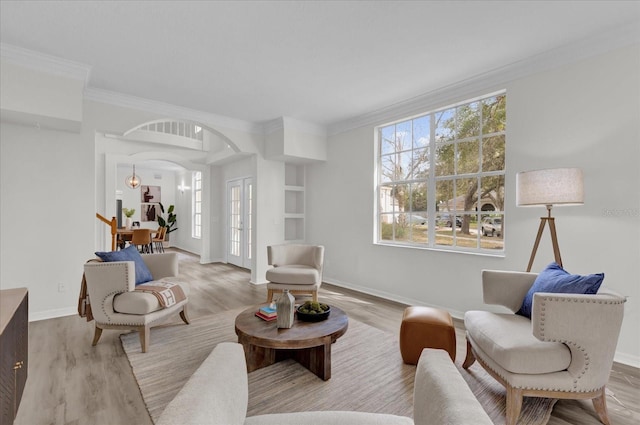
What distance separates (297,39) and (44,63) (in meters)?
2.56

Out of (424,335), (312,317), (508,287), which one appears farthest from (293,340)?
(508,287)

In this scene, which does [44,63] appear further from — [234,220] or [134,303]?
[234,220]

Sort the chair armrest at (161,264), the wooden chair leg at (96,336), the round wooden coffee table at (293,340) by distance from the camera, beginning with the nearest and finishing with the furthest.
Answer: the round wooden coffee table at (293,340) → the wooden chair leg at (96,336) → the chair armrest at (161,264)

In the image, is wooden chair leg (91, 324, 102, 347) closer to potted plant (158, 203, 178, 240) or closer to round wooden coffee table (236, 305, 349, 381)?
round wooden coffee table (236, 305, 349, 381)

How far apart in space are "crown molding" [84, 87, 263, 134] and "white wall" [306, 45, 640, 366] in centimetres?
318

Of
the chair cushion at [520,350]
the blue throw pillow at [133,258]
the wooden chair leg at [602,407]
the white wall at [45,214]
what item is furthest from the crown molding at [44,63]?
the wooden chair leg at [602,407]

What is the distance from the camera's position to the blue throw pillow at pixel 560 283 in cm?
183

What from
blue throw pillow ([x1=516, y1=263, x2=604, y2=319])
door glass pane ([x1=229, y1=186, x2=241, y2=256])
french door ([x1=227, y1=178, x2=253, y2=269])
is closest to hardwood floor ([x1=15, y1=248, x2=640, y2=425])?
blue throw pillow ([x1=516, y1=263, x2=604, y2=319])

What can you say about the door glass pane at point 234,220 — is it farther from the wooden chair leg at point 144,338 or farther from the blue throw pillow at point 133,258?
the wooden chair leg at point 144,338

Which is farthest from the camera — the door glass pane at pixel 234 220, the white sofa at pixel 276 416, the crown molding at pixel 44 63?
the door glass pane at pixel 234 220

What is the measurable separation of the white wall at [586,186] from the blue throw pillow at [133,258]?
3.11m

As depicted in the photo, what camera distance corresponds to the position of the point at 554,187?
2465 millimetres

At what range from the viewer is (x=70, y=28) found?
2586 millimetres

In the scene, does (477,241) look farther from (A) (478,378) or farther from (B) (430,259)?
(A) (478,378)
